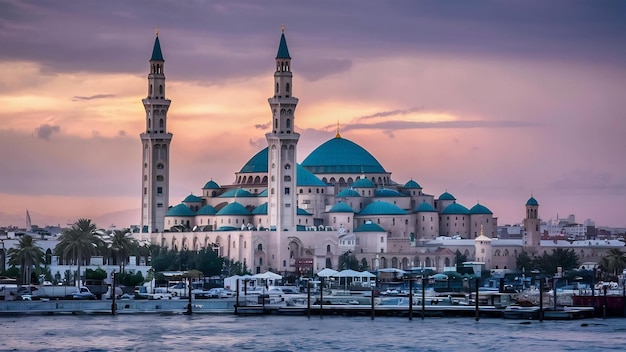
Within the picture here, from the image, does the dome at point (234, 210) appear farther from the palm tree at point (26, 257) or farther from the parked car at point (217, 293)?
the palm tree at point (26, 257)

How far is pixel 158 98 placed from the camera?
186 metres

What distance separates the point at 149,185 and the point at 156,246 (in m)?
6.25

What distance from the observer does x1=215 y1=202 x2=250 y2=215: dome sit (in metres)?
192

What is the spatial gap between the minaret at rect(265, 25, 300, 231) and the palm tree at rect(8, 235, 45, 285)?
133ft

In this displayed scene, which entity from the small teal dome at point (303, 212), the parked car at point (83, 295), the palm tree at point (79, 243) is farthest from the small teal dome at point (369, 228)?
the parked car at point (83, 295)

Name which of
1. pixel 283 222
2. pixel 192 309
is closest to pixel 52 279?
pixel 192 309

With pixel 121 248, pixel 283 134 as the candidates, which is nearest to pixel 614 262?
pixel 283 134

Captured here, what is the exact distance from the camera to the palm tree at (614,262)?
608 feet

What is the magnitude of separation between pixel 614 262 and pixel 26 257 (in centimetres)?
6666

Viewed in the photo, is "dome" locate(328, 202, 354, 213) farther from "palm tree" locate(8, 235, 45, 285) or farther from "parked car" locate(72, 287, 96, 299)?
"parked car" locate(72, 287, 96, 299)

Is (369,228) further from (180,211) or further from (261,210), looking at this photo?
(180,211)

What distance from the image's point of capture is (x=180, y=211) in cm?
19625

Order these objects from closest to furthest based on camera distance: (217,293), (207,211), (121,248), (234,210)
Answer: (217,293) → (121,248) → (234,210) → (207,211)

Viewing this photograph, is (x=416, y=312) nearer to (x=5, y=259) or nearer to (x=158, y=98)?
(x=5, y=259)
